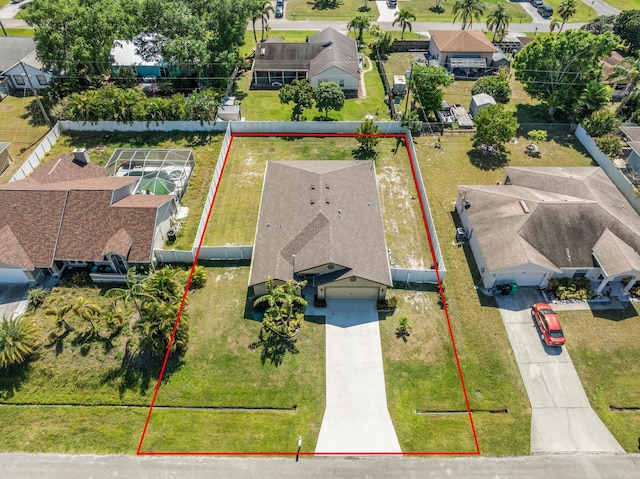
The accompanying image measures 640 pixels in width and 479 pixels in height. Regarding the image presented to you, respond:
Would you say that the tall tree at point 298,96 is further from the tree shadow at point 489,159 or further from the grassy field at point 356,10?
the grassy field at point 356,10

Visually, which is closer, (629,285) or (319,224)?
(629,285)

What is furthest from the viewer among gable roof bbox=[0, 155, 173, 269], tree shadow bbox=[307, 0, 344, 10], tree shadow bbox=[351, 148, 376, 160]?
tree shadow bbox=[307, 0, 344, 10]

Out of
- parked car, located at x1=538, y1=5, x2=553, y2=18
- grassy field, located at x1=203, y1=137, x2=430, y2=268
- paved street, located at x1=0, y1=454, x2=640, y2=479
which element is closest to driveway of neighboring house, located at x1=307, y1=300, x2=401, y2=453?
paved street, located at x1=0, y1=454, x2=640, y2=479

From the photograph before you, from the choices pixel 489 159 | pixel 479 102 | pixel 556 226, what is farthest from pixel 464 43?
pixel 556 226

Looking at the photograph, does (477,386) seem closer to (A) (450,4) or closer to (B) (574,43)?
(B) (574,43)

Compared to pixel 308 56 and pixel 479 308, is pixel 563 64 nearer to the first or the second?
pixel 308 56

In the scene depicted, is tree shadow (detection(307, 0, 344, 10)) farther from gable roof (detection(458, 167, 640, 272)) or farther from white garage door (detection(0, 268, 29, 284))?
white garage door (detection(0, 268, 29, 284))

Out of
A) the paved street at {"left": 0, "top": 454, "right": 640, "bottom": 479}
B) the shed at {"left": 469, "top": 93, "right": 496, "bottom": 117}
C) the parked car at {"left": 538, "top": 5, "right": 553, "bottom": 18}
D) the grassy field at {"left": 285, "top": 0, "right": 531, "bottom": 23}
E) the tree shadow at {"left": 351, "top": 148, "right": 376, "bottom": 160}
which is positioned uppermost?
the parked car at {"left": 538, "top": 5, "right": 553, "bottom": 18}
